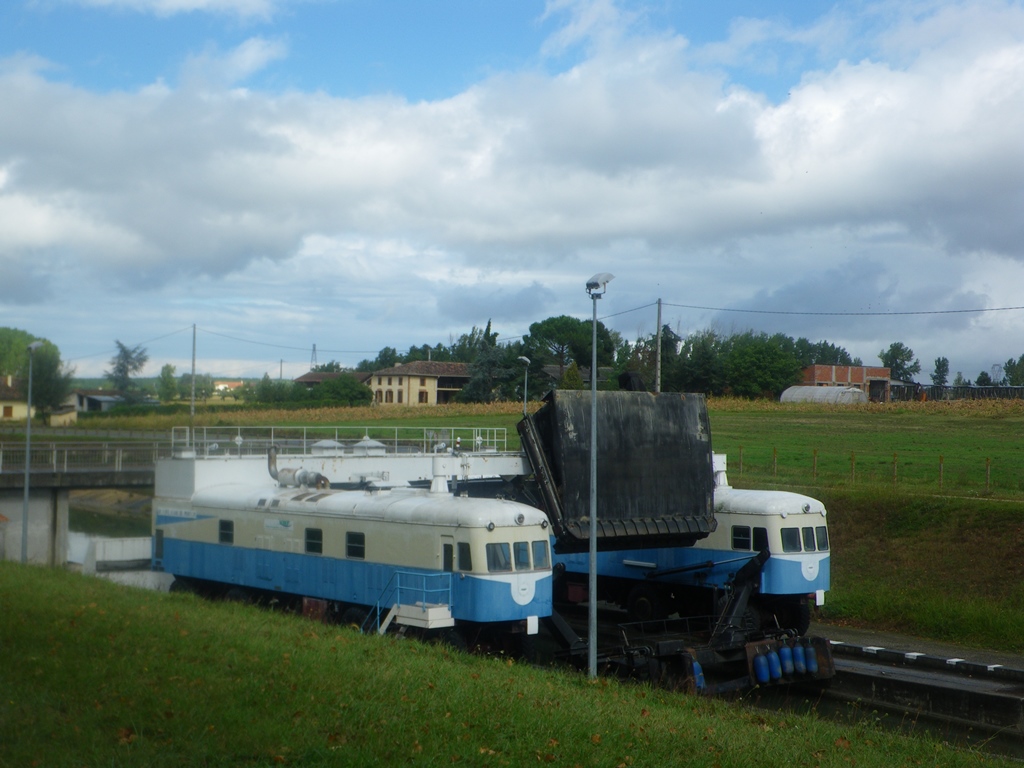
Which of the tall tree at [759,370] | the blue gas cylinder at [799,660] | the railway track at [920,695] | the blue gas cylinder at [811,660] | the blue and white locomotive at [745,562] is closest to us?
the railway track at [920,695]

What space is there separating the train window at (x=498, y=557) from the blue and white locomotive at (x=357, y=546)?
0.02 m

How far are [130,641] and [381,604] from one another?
23.4 ft

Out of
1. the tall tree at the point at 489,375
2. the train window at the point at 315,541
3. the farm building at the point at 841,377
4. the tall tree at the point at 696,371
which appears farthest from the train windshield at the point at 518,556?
the farm building at the point at 841,377

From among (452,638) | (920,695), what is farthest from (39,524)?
(920,695)

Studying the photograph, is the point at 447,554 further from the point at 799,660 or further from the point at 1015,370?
the point at 1015,370

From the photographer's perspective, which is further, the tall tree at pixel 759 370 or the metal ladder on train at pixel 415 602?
the tall tree at pixel 759 370

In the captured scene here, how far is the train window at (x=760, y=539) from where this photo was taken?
21.5m

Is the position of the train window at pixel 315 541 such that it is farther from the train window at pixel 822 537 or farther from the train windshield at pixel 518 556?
the train window at pixel 822 537

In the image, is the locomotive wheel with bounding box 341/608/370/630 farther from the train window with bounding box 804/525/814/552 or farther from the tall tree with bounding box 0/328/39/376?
the train window with bounding box 804/525/814/552

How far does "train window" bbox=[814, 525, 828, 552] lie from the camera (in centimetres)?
2181

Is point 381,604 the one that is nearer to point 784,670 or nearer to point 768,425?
point 784,670

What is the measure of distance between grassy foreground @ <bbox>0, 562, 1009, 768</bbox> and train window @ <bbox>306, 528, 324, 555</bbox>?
6068 millimetres

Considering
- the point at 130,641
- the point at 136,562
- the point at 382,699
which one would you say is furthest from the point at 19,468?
the point at 382,699

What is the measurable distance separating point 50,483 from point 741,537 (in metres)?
26.8
